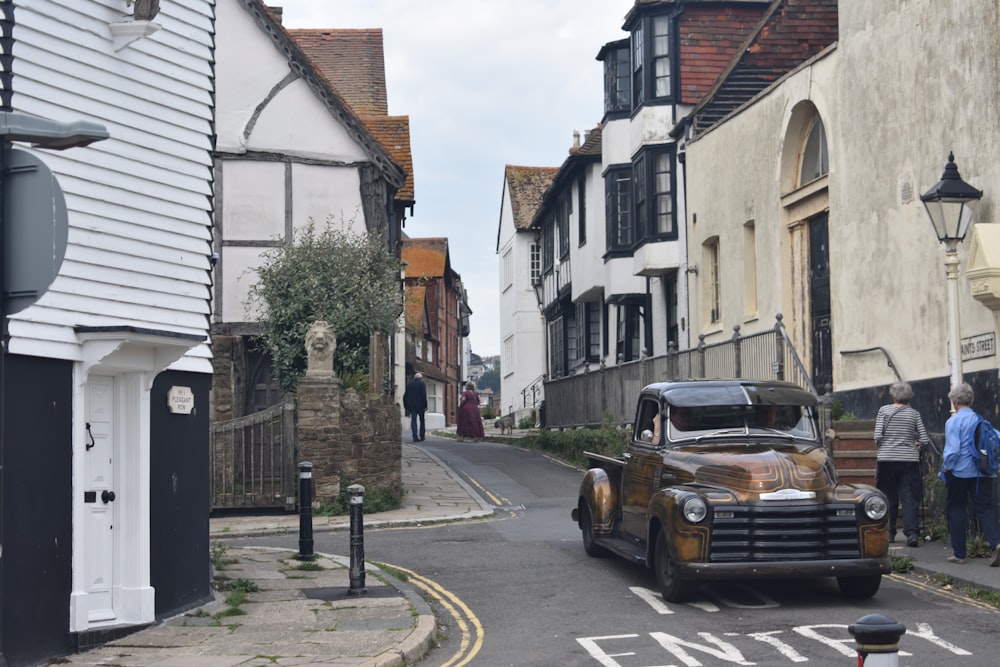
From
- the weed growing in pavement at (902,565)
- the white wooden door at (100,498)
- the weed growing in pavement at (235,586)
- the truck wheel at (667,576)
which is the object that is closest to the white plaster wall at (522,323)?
the weed growing in pavement at (902,565)

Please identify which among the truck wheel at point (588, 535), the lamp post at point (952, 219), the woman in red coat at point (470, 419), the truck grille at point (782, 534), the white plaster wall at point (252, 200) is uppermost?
the white plaster wall at point (252, 200)

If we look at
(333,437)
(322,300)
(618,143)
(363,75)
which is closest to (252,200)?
(322,300)

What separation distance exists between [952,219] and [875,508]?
4497 millimetres

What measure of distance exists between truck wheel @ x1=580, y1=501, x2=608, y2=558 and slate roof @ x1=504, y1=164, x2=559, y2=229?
38.6 meters

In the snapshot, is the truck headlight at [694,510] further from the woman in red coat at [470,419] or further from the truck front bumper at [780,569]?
the woman in red coat at [470,419]

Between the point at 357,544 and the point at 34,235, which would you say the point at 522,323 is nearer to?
the point at 357,544

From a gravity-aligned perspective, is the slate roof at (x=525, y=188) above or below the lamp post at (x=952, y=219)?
above

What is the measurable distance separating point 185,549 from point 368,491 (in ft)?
27.1

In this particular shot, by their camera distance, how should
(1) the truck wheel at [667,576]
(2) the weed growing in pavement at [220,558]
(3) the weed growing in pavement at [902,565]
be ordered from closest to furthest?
(1) the truck wheel at [667,576] < (3) the weed growing in pavement at [902,565] < (2) the weed growing in pavement at [220,558]

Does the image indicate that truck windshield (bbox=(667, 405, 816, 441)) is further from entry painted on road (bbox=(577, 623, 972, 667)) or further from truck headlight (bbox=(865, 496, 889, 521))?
entry painted on road (bbox=(577, 623, 972, 667))

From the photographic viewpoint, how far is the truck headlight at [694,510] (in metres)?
10.4

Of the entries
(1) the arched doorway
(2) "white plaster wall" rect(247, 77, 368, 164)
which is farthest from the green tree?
(1) the arched doorway

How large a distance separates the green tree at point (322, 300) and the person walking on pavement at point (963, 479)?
12.2m

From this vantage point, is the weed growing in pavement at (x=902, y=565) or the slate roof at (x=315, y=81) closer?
the weed growing in pavement at (x=902, y=565)
